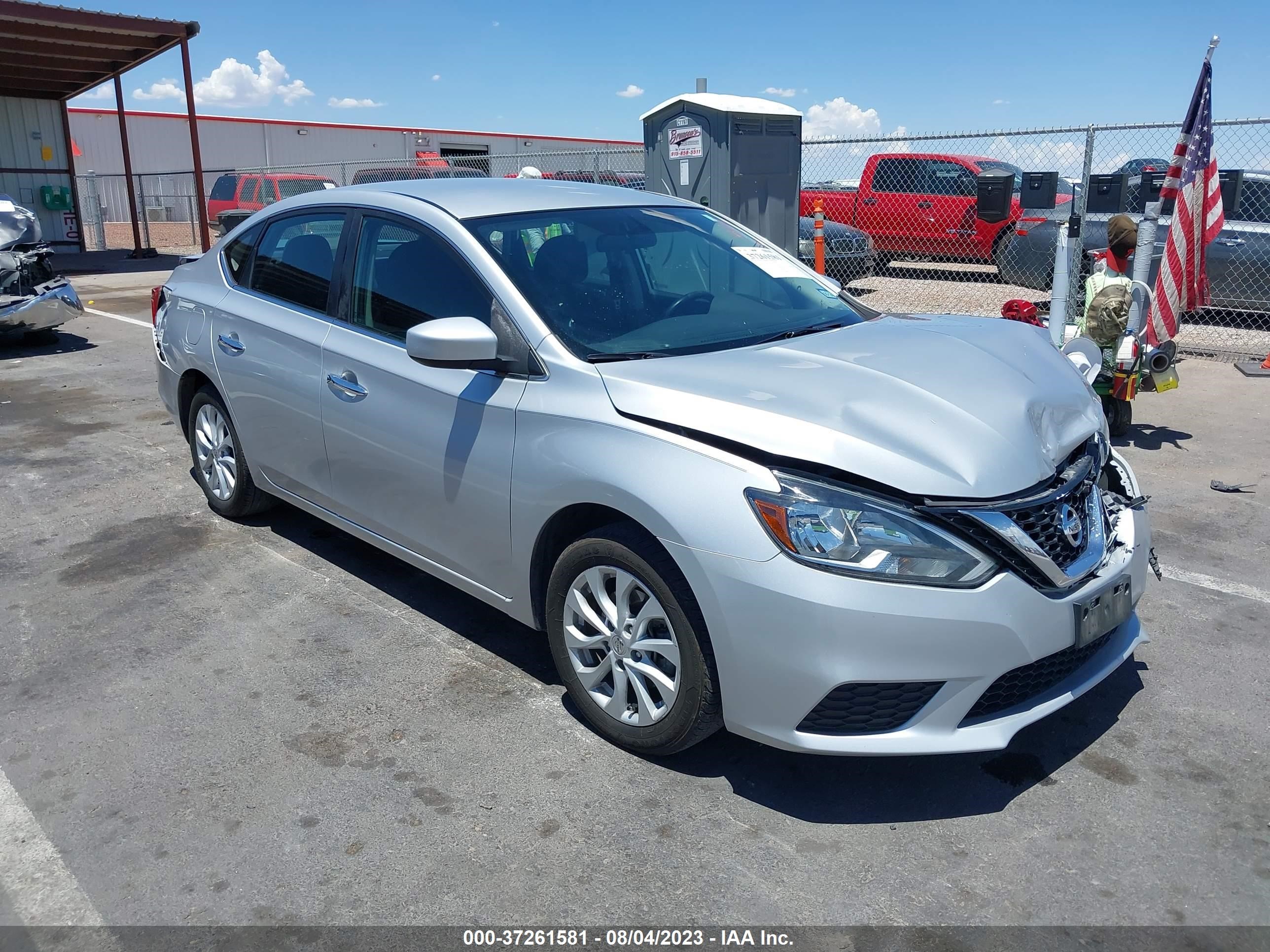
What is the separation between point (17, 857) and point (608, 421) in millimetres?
1979

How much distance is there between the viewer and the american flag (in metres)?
7.20

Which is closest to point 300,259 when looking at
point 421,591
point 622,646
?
point 421,591

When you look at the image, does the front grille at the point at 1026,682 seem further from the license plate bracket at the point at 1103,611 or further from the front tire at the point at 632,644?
the front tire at the point at 632,644

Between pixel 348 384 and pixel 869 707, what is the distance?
234 centimetres

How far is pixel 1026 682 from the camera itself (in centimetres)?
280

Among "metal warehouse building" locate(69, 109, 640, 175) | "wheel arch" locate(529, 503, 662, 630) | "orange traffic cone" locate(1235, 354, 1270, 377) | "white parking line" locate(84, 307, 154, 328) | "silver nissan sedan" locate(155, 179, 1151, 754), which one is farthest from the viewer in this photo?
"metal warehouse building" locate(69, 109, 640, 175)

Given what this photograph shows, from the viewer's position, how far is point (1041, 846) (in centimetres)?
275

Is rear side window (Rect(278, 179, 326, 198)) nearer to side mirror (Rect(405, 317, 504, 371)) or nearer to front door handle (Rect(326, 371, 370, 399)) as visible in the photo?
front door handle (Rect(326, 371, 370, 399))

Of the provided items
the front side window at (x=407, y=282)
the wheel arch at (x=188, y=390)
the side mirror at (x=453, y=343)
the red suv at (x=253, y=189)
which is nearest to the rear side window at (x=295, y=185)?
the red suv at (x=253, y=189)

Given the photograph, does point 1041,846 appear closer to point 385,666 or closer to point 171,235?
point 385,666

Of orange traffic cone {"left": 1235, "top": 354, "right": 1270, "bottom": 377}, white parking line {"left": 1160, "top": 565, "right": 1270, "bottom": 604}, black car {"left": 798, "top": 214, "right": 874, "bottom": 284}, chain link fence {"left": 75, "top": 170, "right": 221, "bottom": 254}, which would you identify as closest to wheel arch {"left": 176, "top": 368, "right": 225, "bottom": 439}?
white parking line {"left": 1160, "top": 565, "right": 1270, "bottom": 604}

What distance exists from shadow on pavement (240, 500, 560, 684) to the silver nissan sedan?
0.37 m

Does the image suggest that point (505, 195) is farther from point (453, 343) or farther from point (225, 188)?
point (225, 188)

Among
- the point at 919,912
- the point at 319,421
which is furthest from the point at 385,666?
the point at 919,912
